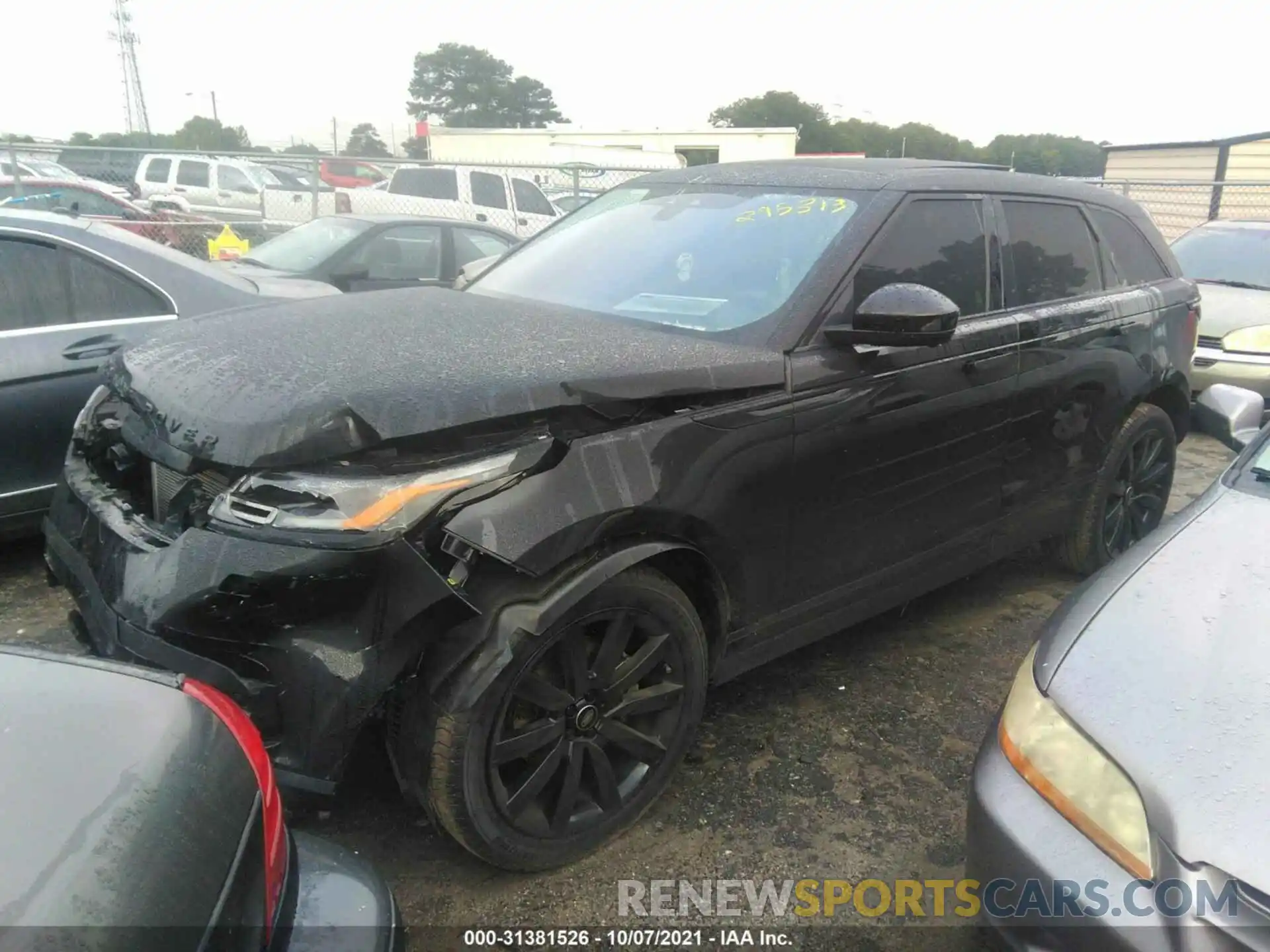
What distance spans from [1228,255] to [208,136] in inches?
2091

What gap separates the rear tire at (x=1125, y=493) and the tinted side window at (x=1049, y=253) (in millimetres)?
724

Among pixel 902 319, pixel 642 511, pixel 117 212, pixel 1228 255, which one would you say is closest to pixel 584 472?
pixel 642 511

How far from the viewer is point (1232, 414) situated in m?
3.13

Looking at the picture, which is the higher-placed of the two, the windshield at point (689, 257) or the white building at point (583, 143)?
the white building at point (583, 143)

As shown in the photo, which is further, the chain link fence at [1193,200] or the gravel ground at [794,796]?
the chain link fence at [1193,200]

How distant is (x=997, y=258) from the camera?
3.55 metres

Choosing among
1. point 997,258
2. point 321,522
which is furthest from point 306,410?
point 997,258

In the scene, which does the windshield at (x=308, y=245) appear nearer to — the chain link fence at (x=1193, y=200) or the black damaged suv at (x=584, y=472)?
the black damaged suv at (x=584, y=472)

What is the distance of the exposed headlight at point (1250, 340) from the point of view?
279 inches

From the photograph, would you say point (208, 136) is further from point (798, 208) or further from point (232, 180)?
point (798, 208)

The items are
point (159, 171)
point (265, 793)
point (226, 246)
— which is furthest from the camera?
point (159, 171)

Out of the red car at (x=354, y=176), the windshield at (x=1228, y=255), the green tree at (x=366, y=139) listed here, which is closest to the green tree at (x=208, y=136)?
the green tree at (x=366, y=139)

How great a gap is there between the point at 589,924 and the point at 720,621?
864 millimetres

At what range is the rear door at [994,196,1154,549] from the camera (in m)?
3.61
